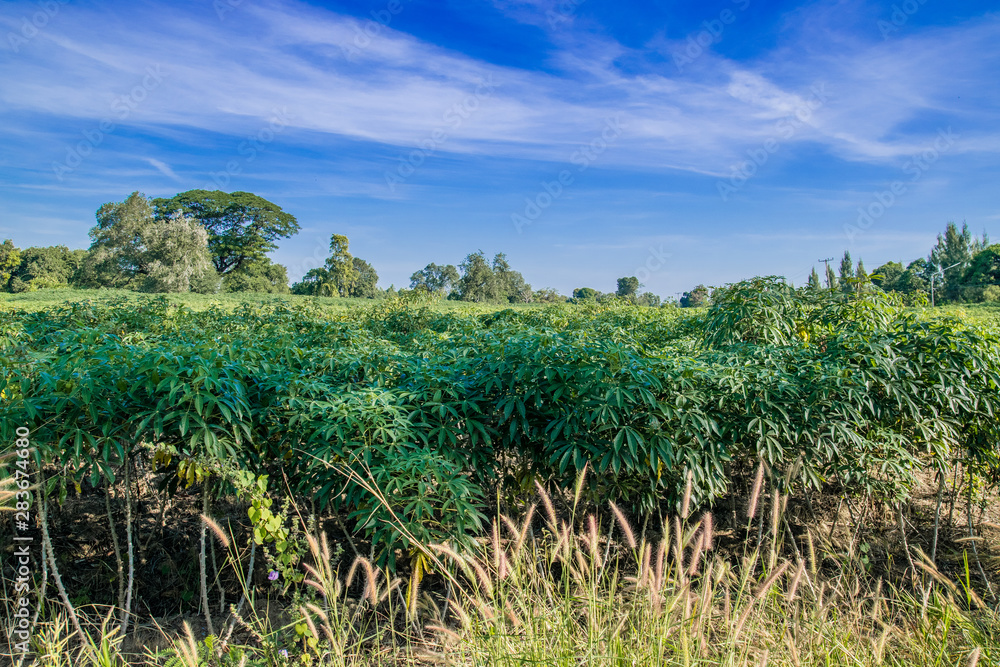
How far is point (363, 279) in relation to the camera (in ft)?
229

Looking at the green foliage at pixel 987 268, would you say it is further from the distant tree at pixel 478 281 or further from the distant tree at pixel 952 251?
the distant tree at pixel 478 281

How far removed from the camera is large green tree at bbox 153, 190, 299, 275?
61875mm

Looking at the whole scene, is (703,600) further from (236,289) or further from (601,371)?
(236,289)

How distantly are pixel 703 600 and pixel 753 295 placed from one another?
4138 mm

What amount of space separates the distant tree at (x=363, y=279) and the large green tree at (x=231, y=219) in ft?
34.1

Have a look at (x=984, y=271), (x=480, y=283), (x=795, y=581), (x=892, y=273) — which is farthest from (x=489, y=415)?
(x=892, y=273)

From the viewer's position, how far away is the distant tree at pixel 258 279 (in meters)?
54.8

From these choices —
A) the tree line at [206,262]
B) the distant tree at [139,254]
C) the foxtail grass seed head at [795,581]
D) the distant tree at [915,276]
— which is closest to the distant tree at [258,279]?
the tree line at [206,262]

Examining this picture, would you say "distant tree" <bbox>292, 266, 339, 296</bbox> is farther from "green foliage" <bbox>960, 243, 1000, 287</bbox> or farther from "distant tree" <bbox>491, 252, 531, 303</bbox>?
"green foliage" <bbox>960, 243, 1000, 287</bbox>

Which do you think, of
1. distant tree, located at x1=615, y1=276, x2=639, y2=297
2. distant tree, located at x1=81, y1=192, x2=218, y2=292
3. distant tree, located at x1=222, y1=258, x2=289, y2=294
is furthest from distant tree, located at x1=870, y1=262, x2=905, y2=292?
distant tree, located at x1=81, y1=192, x2=218, y2=292

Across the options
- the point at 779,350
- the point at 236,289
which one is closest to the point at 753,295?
the point at 779,350

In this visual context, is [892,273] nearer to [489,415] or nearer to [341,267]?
[341,267]

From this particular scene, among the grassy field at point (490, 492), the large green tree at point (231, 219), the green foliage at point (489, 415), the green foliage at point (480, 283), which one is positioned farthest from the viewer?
the large green tree at point (231, 219)

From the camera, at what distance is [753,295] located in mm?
5363
